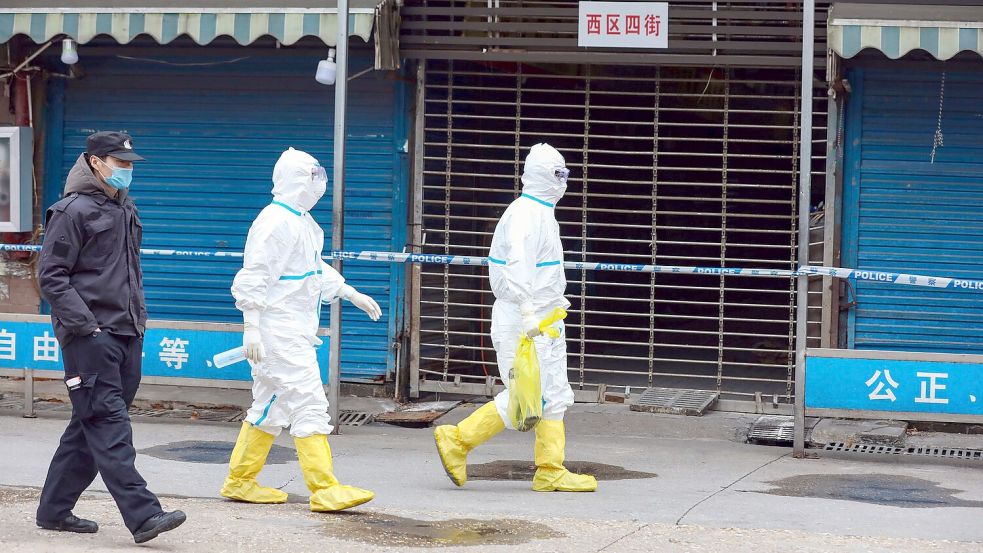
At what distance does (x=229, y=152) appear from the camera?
35.3 ft

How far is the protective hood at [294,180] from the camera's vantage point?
6.77 metres

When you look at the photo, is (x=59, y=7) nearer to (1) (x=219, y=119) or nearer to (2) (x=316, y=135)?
(1) (x=219, y=119)

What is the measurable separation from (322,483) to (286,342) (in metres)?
0.75

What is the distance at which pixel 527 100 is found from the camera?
1119 centimetres

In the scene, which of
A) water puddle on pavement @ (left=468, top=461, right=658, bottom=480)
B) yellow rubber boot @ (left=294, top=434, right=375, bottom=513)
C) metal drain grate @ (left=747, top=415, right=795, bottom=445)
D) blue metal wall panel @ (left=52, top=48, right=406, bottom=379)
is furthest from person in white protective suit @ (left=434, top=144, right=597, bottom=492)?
blue metal wall panel @ (left=52, top=48, right=406, bottom=379)

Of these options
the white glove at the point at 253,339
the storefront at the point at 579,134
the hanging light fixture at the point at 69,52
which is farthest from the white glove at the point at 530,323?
the hanging light fixture at the point at 69,52

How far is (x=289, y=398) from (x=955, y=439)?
5.13 m

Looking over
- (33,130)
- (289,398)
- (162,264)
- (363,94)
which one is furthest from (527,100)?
(289,398)

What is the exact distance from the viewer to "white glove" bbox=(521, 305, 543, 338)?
6.97 meters

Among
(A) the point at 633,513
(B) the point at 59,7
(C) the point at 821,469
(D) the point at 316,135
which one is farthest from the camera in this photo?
(D) the point at 316,135

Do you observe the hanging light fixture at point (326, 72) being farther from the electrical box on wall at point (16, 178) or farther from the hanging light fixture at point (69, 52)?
the electrical box on wall at point (16, 178)

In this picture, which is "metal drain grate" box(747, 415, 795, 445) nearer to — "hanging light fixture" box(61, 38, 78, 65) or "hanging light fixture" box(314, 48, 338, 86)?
"hanging light fixture" box(314, 48, 338, 86)

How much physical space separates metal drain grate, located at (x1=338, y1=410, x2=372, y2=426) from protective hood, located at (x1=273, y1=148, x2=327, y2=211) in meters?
3.06

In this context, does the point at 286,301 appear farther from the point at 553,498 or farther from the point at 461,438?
the point at 553,498
